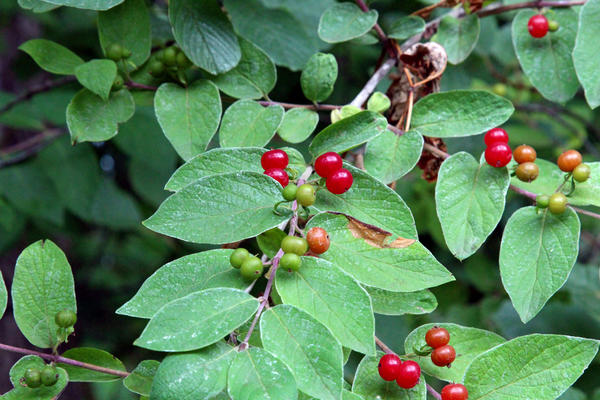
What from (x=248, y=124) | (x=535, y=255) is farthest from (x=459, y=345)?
Answer: (x=248, y=124)

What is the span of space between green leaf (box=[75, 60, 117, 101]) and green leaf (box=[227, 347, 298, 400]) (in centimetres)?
64

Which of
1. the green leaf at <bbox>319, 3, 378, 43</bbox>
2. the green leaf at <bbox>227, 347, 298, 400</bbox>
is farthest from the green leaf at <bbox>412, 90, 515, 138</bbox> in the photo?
the green leaf at <bbox>227, 347, 298, 400</bbox>

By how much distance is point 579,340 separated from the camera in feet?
2.65

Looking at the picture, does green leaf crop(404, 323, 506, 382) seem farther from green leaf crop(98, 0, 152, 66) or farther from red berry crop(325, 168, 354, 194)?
green leaf crop(98, 0, 152, 66)

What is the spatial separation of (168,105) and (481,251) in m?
1.93

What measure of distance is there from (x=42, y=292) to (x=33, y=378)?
140mm

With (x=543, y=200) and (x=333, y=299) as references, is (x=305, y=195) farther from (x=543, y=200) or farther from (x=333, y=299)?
(x=543, y=200)

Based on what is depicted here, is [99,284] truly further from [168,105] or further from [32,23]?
[168,105]

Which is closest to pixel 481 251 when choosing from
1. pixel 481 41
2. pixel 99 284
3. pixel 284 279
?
pixel 481 41

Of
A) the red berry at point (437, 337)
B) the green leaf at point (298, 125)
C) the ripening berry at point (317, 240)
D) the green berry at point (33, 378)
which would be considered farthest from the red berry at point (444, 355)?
the green berry at point (33, 378)

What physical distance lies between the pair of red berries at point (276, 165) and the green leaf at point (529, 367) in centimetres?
38

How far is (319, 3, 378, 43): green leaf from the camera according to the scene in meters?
1.22

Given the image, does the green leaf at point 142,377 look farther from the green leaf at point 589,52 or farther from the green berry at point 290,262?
the green leaf at point 589,52

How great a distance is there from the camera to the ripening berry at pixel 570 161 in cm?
101
